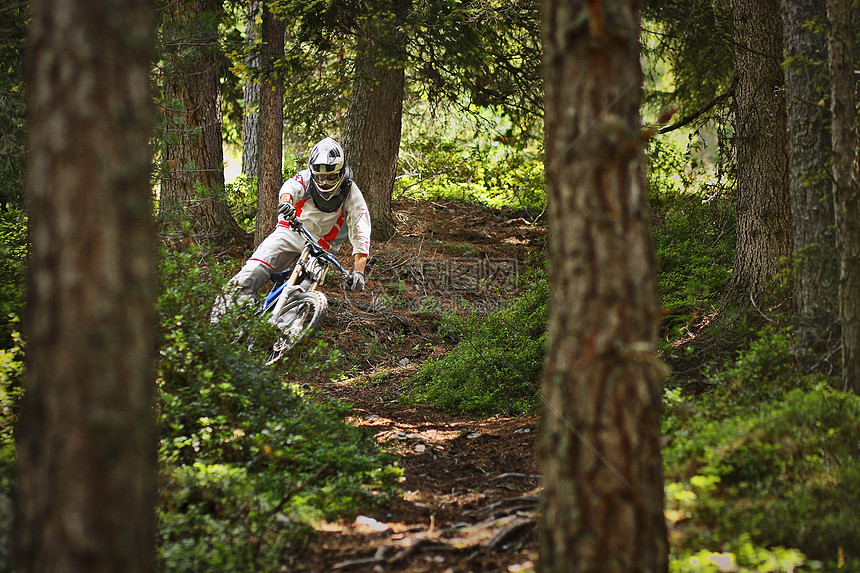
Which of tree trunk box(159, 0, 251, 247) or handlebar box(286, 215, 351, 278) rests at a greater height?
tree trunk box(159, 0, 251, 247)

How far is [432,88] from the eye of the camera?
1222 centimetres

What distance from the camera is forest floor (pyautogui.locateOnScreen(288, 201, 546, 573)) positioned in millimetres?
3533

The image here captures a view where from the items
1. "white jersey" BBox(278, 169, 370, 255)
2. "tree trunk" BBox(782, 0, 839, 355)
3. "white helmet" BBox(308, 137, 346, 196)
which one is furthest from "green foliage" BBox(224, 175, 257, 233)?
"tree trunk" BBox(782, 0, 839, 355)

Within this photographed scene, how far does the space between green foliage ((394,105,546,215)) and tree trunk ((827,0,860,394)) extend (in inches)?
448

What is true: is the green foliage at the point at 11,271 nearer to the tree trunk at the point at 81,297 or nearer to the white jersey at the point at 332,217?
the white jersey at the point at 332,217

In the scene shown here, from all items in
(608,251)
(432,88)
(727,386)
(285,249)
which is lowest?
(727,386)

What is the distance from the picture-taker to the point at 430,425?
21.4 ft

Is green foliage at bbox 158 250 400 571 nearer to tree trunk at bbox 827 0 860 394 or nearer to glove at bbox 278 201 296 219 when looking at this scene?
glove at bbox 278 201 296 219

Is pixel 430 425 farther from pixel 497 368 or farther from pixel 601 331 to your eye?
pixel 601 331

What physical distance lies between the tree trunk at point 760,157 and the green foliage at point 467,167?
898 cm

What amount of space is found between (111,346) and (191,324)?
3193 millimetres

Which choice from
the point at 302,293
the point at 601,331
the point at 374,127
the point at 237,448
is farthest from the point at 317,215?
the point at 601,331

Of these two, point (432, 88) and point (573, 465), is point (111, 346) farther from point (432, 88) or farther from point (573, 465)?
point (432, 88)

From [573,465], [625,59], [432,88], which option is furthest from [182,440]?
[432,88]
